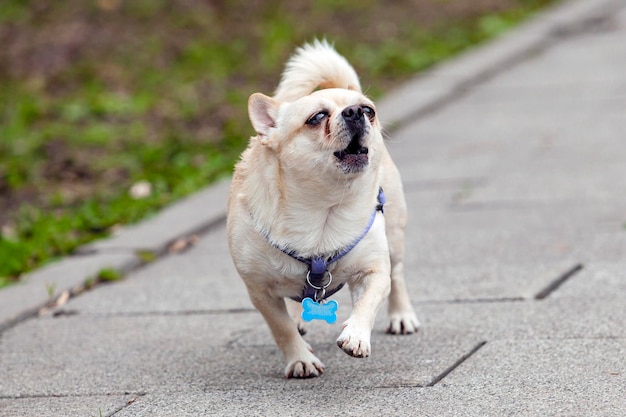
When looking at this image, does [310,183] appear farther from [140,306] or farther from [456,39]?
[456,39]

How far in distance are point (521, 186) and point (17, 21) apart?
6696mm

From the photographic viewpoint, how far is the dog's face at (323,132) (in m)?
4.00

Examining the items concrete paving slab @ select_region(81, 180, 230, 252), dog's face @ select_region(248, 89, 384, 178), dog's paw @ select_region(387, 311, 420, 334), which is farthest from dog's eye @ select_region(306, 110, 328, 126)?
concrete paving slab @ select_region(81, 180, 230, 252)

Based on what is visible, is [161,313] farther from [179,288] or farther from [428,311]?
[428,311]

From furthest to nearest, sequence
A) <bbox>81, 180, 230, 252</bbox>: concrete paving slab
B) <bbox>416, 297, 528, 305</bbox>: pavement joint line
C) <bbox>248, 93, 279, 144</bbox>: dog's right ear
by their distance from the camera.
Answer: <bbox>81, 180, 230, 252</bbox>: concrete paving slab → <bbox>416, 297, 528, 305</bbox>: pavement joint line → <bbox>248, 93, 279, 144</bbox>: dog's right ear

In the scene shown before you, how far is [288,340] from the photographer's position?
4363mm

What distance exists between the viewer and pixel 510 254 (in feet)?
19.8

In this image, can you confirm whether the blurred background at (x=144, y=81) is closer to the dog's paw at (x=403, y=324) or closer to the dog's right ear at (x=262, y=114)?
the dog's paw at (x=403, y=324)

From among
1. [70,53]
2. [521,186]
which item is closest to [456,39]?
[70,53]

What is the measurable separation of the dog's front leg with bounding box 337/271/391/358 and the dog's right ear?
0.67 meters

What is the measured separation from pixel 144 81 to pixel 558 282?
240 inches

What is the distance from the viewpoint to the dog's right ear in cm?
425

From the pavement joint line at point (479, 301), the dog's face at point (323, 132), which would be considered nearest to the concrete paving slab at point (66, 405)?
the dog's face at point (323, 132)

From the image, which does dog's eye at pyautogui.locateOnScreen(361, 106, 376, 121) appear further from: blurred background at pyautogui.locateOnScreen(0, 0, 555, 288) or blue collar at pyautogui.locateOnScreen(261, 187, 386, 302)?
blurred background at pyautogui.locateOnScreen(0, 0, 555, 288)
